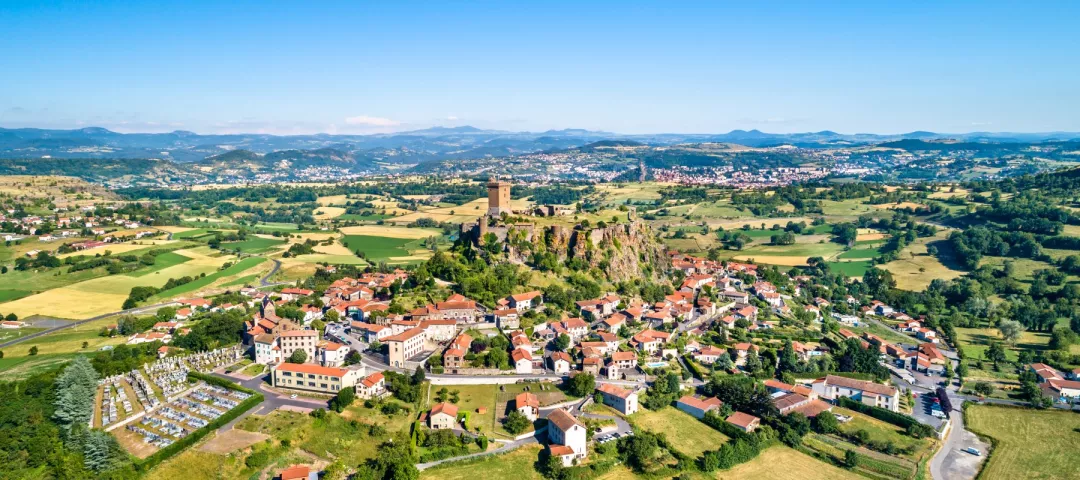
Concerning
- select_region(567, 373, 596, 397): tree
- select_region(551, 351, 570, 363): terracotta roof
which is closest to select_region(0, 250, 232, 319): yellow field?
select_region(551, 351, 570, 363): terracotta roof

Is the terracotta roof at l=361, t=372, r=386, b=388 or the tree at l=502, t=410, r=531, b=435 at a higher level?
the terracotta roof at l=361, t=372, r=386, b=388

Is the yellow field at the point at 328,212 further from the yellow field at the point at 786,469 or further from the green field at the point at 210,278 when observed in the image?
the yellow field at the point at 786,469

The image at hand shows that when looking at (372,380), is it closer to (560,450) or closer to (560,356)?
(560,356)

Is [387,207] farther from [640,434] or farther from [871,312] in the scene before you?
[640,434]

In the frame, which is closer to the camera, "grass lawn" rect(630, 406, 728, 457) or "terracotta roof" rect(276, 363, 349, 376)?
"grass lawn" rect(630, 406, 728, 457)

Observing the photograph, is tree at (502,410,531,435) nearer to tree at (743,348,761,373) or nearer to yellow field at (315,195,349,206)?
tree at (743,348,761,373)

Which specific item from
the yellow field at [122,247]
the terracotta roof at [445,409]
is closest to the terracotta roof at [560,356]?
the terracotta roof at [445,409]
